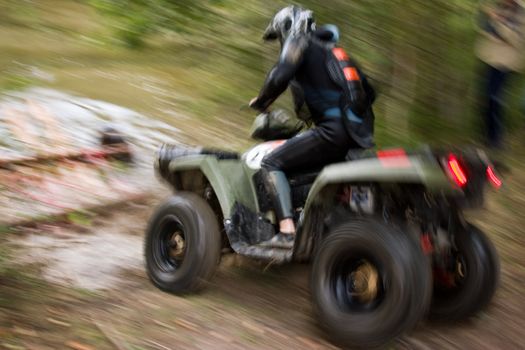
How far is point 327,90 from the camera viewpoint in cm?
490

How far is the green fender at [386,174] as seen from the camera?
3.90 m

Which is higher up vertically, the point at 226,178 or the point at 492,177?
the point at 492,177

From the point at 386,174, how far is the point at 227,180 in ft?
5.02

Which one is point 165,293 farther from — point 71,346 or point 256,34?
point 256,34

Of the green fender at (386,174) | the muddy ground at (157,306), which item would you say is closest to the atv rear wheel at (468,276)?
the muddy ground at (157,306)

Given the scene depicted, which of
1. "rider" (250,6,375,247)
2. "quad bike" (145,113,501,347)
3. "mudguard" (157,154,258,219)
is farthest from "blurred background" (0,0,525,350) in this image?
"rider" (250,6,375,247)

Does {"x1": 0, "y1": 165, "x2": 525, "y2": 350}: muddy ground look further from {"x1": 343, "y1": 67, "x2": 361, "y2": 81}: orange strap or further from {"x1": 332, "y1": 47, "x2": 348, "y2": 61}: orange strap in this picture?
{"x1": 332, "y1": 47, "x2": 348, "y2": 61}: orange strap

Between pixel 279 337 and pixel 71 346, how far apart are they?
4.18 ft

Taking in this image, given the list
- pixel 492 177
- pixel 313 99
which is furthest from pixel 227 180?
pixel 492 177

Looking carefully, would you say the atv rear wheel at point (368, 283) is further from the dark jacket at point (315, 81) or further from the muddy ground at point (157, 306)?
the dark jacket at point (315, 81)

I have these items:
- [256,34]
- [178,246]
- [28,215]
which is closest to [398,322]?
[178,246]

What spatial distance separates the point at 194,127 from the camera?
1012cm

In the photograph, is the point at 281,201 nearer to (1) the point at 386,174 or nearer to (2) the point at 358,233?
(2) the point at 358,233

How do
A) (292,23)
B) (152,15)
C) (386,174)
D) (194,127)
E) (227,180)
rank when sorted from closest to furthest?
1. (386,174)
2. (292,23)
3. (227,180)
4. (152,15)
5. (194,127)
